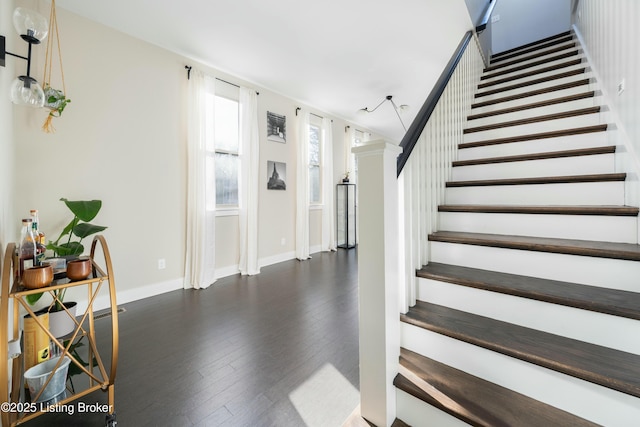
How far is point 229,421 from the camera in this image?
130cm

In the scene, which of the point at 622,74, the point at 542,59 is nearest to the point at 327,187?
the point at 542,59

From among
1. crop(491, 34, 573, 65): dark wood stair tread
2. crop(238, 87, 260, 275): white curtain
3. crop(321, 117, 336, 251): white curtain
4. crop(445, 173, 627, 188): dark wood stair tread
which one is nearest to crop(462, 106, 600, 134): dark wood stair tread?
crop(445, 173, 627, 188): dark wood stair tread

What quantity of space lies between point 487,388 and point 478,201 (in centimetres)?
124

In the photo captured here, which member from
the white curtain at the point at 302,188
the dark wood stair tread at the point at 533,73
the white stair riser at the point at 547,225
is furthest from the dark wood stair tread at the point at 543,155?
the white curtain at the point at 302,188

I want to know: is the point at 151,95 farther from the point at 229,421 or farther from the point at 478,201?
the point at 478,201

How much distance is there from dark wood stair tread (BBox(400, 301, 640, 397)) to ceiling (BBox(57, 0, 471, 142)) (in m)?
2.88

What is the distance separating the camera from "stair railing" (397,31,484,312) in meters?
1.33

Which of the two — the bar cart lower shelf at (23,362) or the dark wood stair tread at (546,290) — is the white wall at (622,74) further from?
the bar cart lower shelf at (23,362)

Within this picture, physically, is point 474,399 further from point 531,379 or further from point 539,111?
point 539,111

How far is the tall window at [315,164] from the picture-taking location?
17.6ft

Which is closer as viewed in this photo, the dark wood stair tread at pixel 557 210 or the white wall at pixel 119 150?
the dark wood stair tread at pixel 557 210

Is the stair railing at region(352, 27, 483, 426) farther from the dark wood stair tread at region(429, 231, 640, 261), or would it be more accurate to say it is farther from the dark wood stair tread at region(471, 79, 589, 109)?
the dark wood stair tread at region(471, 79, 589, 109)

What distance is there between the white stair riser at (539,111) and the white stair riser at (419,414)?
2.47 meters

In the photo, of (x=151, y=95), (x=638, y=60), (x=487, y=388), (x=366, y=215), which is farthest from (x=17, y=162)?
(x=638, y=60)
